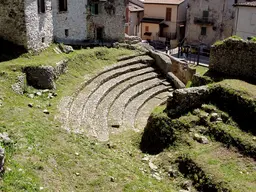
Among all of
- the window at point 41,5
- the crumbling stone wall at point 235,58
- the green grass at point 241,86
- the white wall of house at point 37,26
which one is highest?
the window at point 41,5

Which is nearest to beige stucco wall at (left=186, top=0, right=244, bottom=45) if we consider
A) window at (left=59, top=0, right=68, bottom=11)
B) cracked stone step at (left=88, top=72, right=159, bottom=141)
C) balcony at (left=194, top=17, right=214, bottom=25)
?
balcony at (left=194, top=17, right=214, bottom=25)

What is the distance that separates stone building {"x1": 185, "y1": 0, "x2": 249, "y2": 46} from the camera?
3625cm

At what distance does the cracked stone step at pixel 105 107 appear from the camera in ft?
48.3

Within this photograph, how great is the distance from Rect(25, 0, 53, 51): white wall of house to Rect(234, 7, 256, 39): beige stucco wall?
59.1 feet

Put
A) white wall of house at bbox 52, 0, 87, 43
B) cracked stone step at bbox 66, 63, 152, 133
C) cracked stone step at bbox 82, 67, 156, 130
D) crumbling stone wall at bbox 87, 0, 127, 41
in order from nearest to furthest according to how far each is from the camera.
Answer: cracked stone step at bbox 66, 63, 152, 133, cracked stone step at bbox 82, 67, 156, 130, white wall of house at bbox 52, 0, 87, 43, crumbling stone wall at bbox 87, 0, 127, 41

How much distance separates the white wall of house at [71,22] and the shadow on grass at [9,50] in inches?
172

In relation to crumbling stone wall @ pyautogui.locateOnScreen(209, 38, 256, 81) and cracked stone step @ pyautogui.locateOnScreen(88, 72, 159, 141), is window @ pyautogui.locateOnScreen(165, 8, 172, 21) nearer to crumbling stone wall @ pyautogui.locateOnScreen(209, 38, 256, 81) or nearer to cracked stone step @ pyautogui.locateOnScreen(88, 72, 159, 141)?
cracked stone step @ pyautogui.locateOnScreen(88, 72, 159, 141)

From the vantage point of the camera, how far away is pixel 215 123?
13.9m

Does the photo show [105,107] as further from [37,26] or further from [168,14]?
[168,14]

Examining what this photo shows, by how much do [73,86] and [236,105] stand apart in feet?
28.9

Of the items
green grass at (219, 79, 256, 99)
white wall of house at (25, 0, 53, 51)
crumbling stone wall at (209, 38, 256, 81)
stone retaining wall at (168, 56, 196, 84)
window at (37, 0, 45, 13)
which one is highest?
window at (37, 0, 45, 13)

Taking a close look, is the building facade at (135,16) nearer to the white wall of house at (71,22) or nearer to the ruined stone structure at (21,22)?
the white wall of house at (71,22)

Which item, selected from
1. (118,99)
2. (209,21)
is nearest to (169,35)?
(209,21)

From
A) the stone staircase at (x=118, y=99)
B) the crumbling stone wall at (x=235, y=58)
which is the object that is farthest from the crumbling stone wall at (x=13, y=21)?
the crumbling stone wall at (x=235, y=58)
